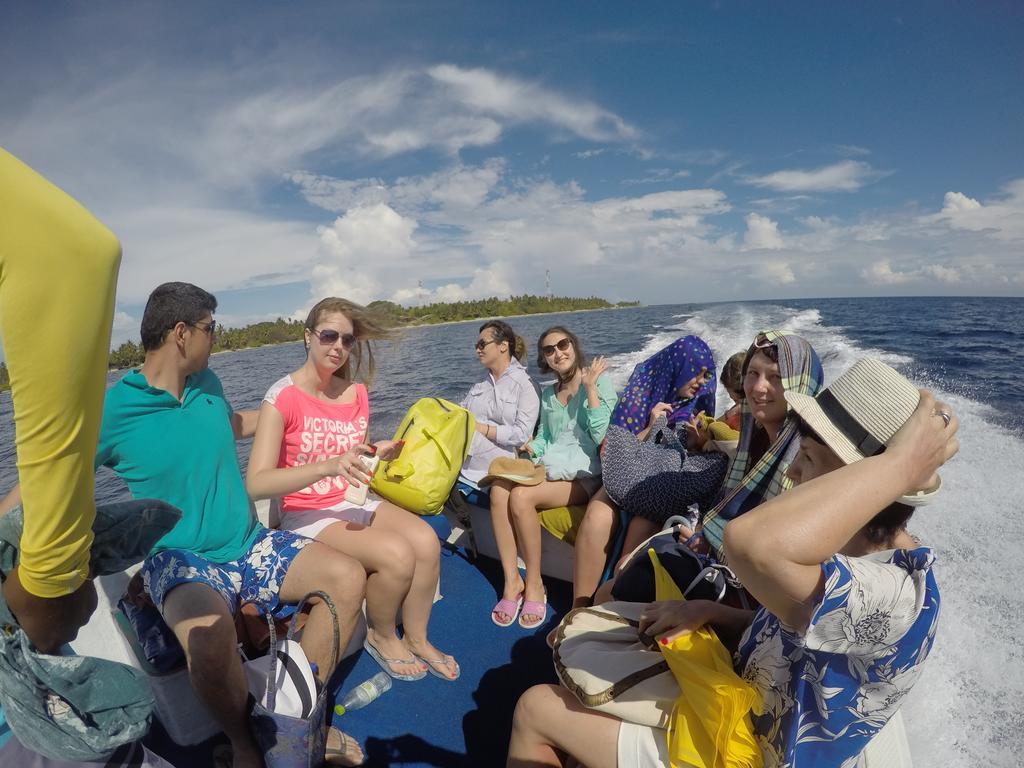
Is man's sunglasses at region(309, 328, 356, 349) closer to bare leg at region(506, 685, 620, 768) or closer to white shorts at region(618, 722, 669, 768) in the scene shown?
bare leg at region(506, 685, 620, 768)

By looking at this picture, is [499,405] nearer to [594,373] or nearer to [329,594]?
[594,373]

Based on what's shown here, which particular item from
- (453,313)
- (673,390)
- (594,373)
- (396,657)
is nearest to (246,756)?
(396,657)

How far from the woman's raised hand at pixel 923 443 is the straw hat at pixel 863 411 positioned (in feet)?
0.12

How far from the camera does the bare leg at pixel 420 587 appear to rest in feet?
7.02

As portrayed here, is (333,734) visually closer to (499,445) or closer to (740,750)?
Answer: (740,750)

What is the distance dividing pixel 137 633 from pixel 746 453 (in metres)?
2.21

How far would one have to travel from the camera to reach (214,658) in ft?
4.75

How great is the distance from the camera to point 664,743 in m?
1.14

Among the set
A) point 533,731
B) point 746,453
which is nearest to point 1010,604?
point 746,453

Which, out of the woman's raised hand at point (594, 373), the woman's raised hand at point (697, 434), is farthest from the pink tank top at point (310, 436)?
the woman's raised hand at point (697, 434)

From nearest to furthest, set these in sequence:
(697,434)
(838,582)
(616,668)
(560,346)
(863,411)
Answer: (838,582) → (863,411) → (616,668) → (697,434) → (560,346)

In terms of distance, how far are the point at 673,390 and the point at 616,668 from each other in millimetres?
1785

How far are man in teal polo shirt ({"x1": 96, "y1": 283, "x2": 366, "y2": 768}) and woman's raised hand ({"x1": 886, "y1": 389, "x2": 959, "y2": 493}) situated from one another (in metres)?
1.66

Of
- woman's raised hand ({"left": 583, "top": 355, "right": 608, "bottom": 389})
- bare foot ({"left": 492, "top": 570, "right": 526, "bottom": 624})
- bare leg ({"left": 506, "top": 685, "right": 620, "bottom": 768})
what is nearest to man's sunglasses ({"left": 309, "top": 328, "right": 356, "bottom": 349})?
woman's raised hand ({"left": 583, "top": 355, "right": 608, "bottom": 389})
